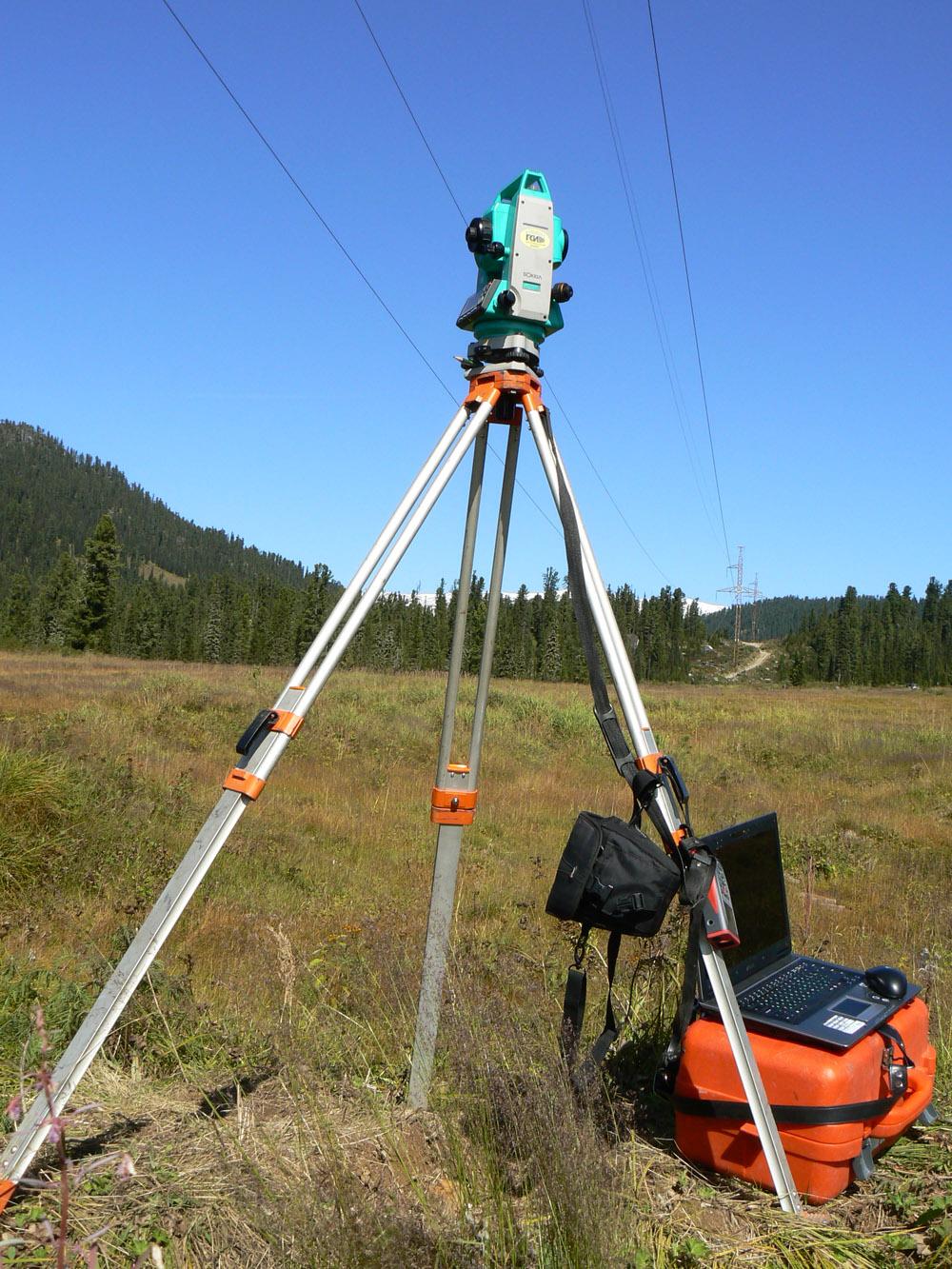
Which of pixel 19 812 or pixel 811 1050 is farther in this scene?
pixel 19 812

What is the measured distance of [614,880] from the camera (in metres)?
2.10

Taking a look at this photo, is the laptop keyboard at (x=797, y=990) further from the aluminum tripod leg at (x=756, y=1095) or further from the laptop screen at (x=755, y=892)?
the aluminum tripod leg at (x=756, y=1095)

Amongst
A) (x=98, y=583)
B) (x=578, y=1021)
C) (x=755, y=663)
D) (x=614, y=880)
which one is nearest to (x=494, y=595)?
(x=614, y=880)

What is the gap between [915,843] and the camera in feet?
30.6

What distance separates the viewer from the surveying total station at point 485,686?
1989 mm

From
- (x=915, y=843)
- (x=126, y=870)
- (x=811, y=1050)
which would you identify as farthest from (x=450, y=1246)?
(x=915, y=843)

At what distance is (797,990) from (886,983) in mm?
240

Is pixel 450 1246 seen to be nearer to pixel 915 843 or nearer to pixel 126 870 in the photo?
pixel 126 870

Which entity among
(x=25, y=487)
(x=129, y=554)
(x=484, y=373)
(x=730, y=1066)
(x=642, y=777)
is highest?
(x=25, y=487)

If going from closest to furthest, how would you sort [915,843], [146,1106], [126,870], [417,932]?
1. [146,1106]
2. [417,932]
3. [126,870]
4. [915,843]

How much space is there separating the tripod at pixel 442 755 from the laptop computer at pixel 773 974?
300mm

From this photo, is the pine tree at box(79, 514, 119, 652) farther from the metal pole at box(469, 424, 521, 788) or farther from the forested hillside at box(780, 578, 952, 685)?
the forested hillside at box(780, 578, 952, 685)

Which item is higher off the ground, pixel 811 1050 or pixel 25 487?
pixel 25 487

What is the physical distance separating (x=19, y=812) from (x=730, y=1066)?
207 inches
